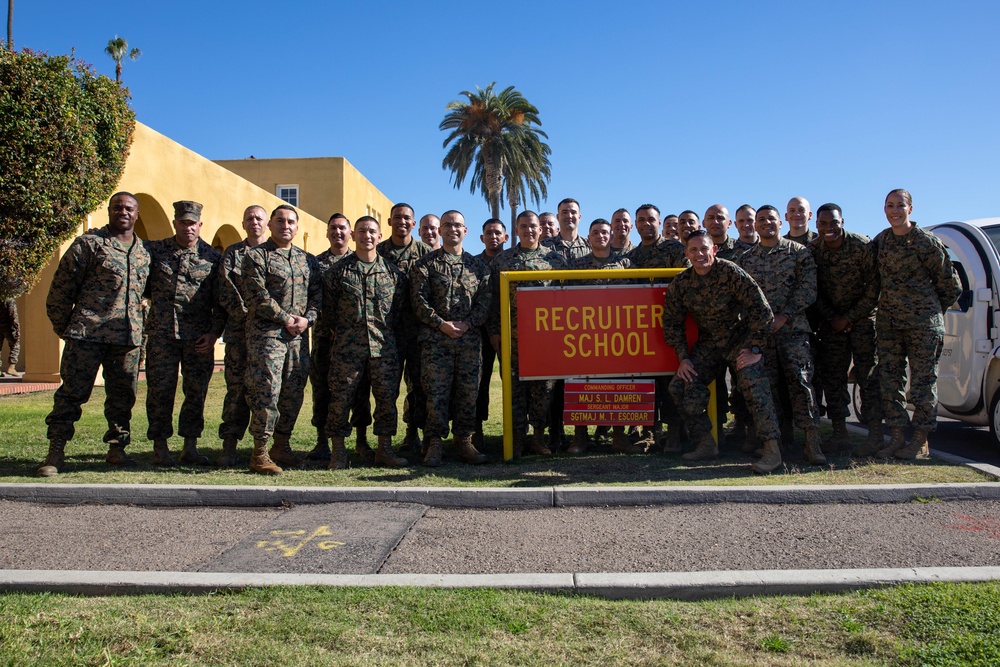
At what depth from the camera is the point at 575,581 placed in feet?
11.2

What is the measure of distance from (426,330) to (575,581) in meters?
3.14

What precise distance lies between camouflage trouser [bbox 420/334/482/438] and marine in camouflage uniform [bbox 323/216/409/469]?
0.96ft

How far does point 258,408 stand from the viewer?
5.71 meters

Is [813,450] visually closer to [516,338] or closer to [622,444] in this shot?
[622,444]

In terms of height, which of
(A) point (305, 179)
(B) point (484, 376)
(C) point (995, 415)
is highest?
(A) point (305, 179)

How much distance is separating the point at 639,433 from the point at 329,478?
10.9 feet

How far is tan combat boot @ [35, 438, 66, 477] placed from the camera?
561cm

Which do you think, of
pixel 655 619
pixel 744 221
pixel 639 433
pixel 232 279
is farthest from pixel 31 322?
pixel 655 619

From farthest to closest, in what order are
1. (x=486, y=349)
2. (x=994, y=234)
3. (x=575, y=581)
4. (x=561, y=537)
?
(x=486, y=349) < (x=994, y=234) < (x=561, y=537) < (x=575, y=581)

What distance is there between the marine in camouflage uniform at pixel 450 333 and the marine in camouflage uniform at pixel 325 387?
2.34 ft

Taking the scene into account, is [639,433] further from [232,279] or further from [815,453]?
[232,279]

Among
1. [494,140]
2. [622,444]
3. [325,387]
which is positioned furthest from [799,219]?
[494,140]

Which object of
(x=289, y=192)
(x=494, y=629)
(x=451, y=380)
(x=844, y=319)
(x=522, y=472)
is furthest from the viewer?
(x=289, y=192)

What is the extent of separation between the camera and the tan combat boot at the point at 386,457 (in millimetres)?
6035
